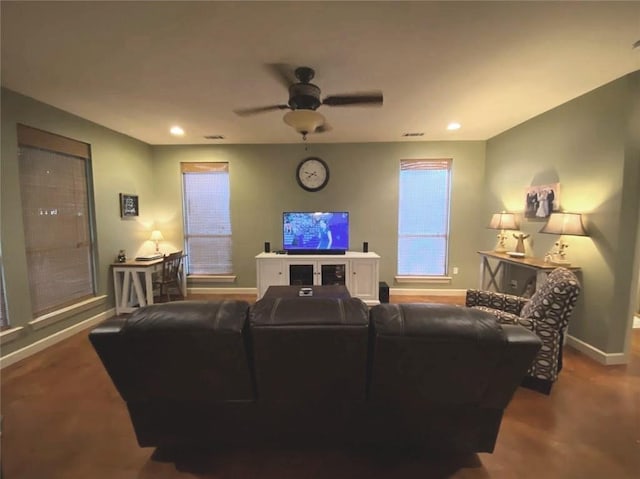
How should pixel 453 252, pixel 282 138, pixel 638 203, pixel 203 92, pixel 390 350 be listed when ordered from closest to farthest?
pixel 390 350 → pixel 638 203 → pixel 203 92 → pixel 282 138 → pixel 453 252

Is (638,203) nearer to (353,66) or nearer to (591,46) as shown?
(591,46)

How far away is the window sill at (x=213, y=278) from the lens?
4.69 meters

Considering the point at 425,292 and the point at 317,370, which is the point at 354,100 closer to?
the point at 317,370

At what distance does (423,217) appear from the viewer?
4531mm

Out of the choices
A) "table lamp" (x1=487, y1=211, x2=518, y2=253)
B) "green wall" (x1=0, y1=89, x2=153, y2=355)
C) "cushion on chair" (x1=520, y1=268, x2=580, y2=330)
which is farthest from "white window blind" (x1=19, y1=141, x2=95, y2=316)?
"table lamp" (x1=487, y1=211, x2=518, y2=253)

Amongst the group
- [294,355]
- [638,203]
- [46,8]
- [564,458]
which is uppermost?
[46,8]

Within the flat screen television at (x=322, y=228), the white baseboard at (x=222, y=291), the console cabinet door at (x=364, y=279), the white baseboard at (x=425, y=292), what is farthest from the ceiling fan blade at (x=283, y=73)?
the white baseboard at (x=425, y=292)

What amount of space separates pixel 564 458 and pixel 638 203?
2270mm

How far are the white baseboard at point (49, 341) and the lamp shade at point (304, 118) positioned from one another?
11.1ft

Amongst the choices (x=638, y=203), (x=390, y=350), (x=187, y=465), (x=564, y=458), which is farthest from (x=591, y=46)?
(x=187, y=465)

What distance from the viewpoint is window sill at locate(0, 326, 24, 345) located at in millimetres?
2445

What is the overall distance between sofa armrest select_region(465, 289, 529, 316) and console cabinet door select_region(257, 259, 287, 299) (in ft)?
8.47

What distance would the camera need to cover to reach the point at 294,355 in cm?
122

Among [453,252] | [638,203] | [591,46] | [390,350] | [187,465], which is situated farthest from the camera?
[453,252]
